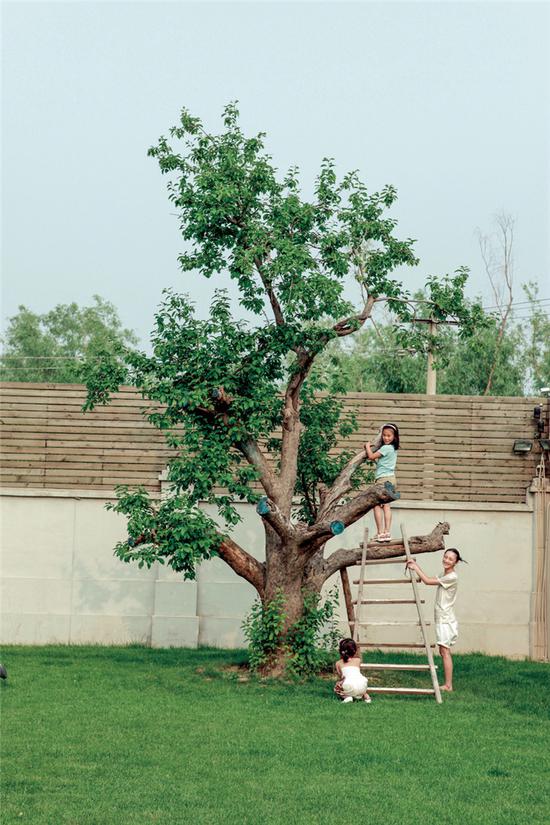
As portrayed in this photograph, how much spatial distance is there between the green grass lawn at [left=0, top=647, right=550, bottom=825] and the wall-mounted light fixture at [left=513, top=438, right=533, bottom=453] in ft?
12.6

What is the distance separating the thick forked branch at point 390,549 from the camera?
14891 mm

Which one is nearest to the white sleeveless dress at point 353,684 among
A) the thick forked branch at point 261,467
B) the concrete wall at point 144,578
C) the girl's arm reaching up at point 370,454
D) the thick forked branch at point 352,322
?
the thick forked branch at point 261,467

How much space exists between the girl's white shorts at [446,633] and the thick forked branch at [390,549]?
981mm

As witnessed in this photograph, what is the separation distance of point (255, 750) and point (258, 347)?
5.91m

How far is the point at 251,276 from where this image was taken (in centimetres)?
1480

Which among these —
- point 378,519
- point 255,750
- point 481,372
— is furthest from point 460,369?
point 255,750

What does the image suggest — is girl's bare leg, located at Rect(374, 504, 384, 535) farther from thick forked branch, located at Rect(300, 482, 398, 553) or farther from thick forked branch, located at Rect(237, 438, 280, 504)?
thick forked branch, located at Rect(237, 438, 280, 504)

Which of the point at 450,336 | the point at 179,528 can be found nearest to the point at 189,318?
the point at 179,528

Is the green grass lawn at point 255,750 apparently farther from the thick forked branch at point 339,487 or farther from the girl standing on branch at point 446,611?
the thick forked branch at point 339,487

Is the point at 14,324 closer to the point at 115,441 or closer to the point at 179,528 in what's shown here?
the point at 115,441

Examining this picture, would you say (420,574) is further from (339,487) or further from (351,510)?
(339,487)

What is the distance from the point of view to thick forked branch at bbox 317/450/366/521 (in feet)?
49.6

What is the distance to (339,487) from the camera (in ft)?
50.0

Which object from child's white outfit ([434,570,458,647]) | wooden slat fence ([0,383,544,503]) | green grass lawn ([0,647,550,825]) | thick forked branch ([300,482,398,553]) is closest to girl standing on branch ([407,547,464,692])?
child's white outfit ([434,570,458,647])
